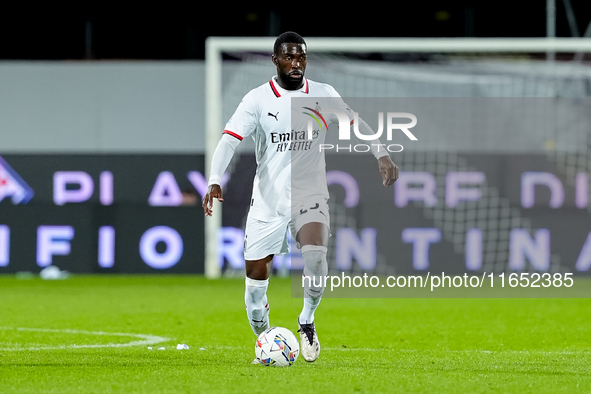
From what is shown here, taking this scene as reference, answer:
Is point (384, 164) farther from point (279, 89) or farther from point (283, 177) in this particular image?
point (279, 89)

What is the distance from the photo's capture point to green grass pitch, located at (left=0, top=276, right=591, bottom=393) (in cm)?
444

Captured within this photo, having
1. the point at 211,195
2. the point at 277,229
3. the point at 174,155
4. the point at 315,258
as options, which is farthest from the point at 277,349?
the point at 174,155

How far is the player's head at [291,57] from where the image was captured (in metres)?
5.33

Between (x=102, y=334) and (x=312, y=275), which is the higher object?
(x=312, y=275)

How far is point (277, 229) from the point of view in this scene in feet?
17.5

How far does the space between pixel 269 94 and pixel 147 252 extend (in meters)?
8.86

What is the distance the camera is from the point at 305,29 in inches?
667

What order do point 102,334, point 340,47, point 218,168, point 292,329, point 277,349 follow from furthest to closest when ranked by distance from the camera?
point 340,47
point 292,329
point 102,334
point 218,168
point 277,349

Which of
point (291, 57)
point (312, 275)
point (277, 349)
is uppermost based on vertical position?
point (291, 57)

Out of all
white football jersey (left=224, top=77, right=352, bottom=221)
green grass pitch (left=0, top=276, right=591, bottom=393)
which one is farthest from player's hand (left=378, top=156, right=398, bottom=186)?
green grass pitch (left=0, top=276, right=591, bottom=393)

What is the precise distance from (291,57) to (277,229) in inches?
36.2

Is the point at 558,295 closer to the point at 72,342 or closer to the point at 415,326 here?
the point at 415,326

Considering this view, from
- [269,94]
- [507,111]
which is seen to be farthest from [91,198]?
[269,94]

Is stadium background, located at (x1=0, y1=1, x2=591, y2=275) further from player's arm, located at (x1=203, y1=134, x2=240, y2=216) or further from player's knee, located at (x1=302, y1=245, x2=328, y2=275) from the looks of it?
player's knee, located at (x1=302, y1=245, x2=328, y2=275)
